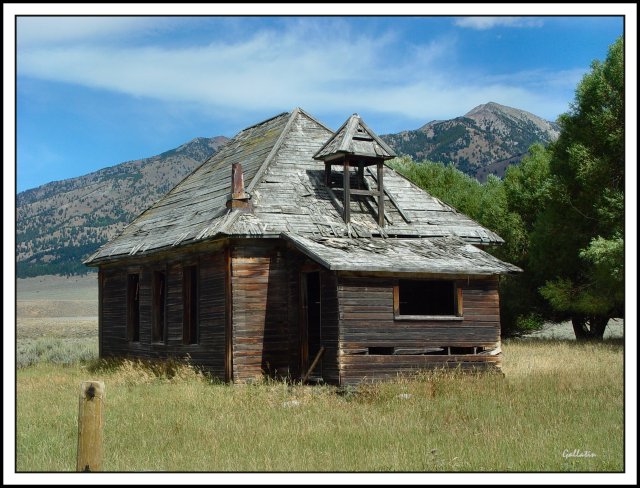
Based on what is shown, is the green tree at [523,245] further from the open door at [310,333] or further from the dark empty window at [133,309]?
the dark empty window at [133,309]

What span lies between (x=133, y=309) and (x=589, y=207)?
51.7ft

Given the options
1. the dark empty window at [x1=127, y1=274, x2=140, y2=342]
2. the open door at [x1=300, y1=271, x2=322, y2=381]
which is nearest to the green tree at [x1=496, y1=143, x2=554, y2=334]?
the open door at [x1=300, y1=271, x2=322, y2=381]

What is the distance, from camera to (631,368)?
28.2 feet

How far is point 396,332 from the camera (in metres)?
16.9

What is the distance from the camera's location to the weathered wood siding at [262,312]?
58.4ft

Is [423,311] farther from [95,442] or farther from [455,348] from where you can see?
[95,442]

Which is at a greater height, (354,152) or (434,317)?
(354,152)

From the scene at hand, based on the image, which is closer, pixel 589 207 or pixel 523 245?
pixel 589 207

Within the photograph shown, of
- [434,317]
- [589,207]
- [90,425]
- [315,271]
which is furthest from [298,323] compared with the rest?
[589,207]

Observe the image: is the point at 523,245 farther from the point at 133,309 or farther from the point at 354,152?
the point at 133,309

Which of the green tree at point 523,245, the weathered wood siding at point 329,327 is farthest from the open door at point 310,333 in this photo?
the green tree at point 523,245

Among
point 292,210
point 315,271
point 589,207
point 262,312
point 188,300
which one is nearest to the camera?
point 315,271

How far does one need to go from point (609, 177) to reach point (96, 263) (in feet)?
53.9

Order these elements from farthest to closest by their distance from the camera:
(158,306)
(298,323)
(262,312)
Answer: (158,306), (298,323), (262,312)
